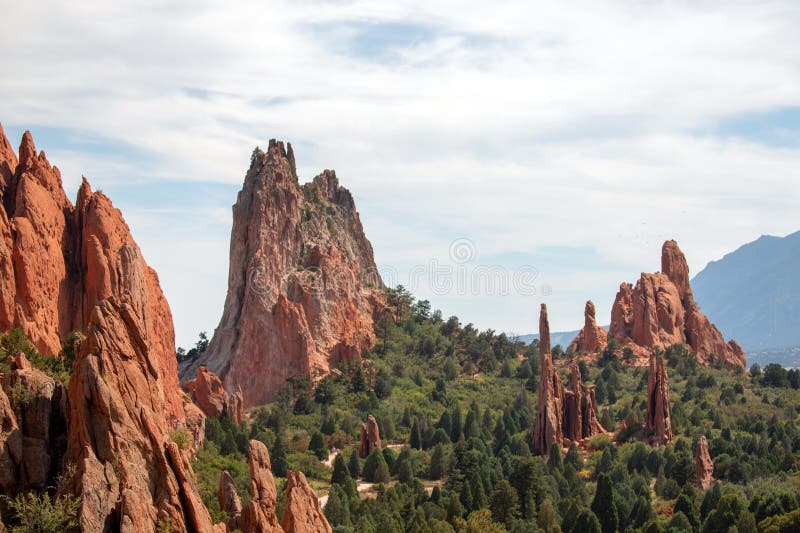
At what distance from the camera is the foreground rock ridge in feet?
310

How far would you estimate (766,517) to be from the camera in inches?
2694

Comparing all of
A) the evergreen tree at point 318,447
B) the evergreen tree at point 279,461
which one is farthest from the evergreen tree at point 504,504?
the evergreen tree at point 318,447

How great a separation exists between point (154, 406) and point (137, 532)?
545cm

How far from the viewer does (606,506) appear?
72.2 metres

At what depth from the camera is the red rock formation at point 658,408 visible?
319 ft

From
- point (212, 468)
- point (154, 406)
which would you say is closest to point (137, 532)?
point (154, 406)

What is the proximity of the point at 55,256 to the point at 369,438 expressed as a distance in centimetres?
3916

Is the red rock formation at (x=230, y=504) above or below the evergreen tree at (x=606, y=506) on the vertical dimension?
above

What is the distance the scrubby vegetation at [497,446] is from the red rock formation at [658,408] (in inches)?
57.7

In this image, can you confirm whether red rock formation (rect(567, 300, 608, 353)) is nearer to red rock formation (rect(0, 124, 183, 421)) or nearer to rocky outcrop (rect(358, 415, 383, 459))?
rocky outcrop (rect(358, 415, 383, 459))

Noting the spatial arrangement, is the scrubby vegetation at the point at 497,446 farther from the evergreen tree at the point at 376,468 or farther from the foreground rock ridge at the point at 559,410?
the foreground rock ridge at the point at 559,410

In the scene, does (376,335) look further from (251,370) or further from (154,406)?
(154,406)

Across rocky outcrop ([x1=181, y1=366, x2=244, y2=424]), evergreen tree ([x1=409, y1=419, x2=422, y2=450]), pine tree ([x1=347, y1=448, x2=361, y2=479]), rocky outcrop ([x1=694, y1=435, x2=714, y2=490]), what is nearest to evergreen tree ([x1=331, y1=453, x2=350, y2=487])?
pine tree ([x1=347, y1=448, x2=361, y2=479])

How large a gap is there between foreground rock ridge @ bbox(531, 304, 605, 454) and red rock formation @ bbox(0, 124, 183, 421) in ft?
125
